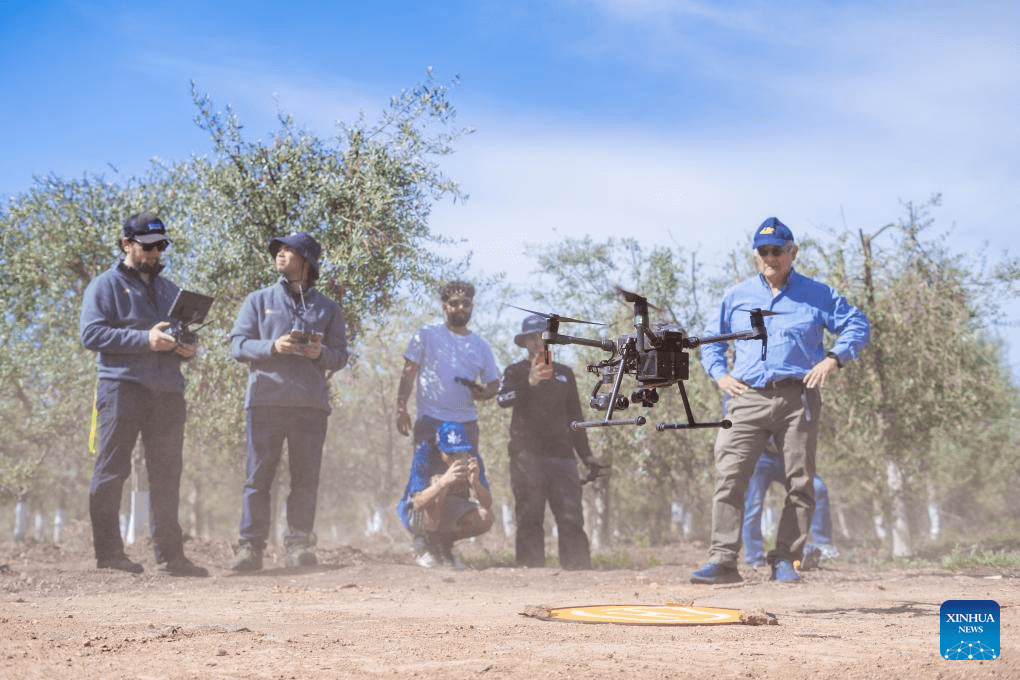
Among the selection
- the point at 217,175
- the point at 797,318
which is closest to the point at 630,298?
the point at 797,318

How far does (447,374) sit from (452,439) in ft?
2.29

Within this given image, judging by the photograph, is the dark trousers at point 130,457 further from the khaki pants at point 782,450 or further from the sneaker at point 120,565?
the khaki pants at point 782,450

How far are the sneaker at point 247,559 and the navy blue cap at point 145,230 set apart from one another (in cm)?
276

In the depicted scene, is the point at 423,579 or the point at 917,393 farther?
the point at 917,393

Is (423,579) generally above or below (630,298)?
below

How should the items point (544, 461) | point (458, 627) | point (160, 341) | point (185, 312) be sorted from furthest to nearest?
point (544, 461), point (185, 312), point (160, 341), point (458, 627)

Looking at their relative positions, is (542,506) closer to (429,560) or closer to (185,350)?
(429,560)

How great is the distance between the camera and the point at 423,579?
8.65 m

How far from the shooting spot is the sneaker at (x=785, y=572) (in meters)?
7.91

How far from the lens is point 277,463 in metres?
9.49

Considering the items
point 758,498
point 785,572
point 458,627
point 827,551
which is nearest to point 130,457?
point 458,627

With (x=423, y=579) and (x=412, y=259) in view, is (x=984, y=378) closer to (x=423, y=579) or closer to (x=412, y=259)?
(x=412, y=259)

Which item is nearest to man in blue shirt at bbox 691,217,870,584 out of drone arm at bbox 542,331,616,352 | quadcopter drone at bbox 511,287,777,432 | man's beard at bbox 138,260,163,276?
quadcopter drone at bbox 511,287,777,432

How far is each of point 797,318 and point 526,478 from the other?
3.59 meters
